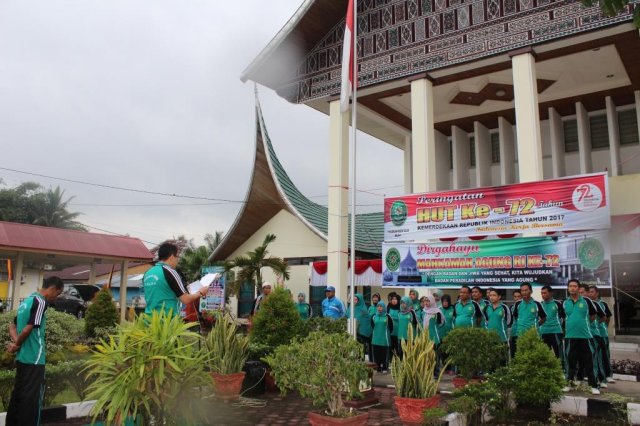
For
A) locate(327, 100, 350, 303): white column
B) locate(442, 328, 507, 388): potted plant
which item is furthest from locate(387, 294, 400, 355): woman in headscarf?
locate(327, 100, 350, 303): white column

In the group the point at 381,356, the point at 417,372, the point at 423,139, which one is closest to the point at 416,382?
the point at 417,372

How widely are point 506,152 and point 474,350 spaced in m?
10.4

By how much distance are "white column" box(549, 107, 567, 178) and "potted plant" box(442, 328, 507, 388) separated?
9.41 meters

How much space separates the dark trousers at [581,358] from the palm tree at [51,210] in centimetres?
3418

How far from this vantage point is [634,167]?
1346cm

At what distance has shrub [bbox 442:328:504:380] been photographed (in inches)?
240

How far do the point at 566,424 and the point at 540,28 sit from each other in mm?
8396

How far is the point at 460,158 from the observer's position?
53.1ft

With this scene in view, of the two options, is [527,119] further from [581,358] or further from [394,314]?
[581,358]

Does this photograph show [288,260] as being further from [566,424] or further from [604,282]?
[566,424]

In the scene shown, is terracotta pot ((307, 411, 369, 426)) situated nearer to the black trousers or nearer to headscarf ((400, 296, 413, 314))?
the black trousers

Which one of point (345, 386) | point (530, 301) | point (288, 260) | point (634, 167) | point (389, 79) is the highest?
point (389, 79)

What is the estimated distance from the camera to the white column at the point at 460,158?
15953mm

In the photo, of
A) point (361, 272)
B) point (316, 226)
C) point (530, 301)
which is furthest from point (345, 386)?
point (316, 226)
